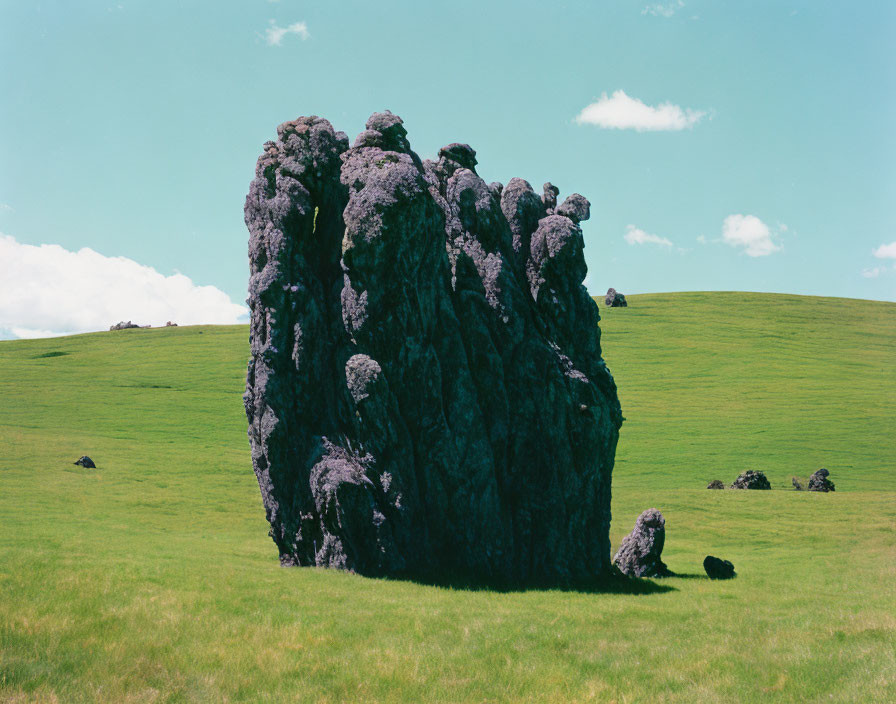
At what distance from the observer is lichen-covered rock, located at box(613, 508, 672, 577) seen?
98.7ft

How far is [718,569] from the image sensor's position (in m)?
29.7

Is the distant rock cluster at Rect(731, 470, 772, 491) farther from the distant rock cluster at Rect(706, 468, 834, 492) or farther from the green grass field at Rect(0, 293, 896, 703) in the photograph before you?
the green grass field at Rect(0, 293, 896, 703)

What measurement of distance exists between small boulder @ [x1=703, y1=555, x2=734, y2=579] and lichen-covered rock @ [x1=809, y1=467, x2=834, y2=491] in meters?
21.9

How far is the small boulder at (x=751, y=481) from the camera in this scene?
4834cm

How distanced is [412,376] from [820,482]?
114 ft

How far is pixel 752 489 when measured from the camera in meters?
48.1

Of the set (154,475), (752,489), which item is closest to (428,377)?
(154,475)

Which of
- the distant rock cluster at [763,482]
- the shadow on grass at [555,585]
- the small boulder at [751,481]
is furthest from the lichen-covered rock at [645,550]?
the small boulder at [751,481]

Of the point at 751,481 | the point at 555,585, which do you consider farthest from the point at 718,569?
the point at 751,481

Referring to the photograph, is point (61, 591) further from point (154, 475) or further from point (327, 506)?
point (154, 475)

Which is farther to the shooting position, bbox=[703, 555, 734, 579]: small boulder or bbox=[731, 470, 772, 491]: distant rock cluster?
bbox=[731, 470, 772, 491]: distant rock cluster

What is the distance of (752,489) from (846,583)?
20321 mm

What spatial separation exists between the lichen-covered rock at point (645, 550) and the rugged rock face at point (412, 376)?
2.68 metres

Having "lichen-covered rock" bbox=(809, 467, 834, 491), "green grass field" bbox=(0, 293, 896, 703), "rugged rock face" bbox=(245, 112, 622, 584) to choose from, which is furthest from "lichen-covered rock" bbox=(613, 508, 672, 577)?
"lichen-covered rock" bbox=(809, 467, 834, 491)
